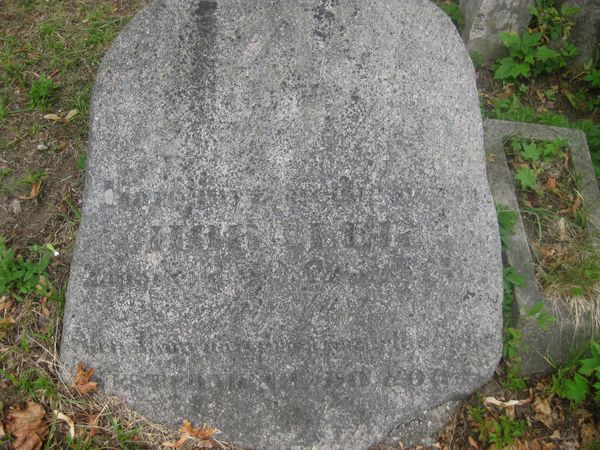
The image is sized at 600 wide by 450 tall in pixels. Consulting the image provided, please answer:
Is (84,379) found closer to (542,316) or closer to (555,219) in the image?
(542,316)

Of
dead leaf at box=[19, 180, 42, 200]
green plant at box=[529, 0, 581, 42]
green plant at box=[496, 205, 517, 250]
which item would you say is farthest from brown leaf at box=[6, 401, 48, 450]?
green plant at box=[529, 0, 581, 42]

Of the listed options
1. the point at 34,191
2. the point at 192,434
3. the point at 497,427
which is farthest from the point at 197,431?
the point at 34,191

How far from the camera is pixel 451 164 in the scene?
92.0 inches

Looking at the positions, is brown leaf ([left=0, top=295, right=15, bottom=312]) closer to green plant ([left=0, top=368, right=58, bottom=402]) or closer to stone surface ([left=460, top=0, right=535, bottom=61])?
green plant ([left=0, top=368, right=58, bottom=402])

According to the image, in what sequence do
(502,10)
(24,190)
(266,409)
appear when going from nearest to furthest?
(266,409) < (24,190) < (502,10)

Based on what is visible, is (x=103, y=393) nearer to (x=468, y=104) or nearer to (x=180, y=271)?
(x=180, y=271)

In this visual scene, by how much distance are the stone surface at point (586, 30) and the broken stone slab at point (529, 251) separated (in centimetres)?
79

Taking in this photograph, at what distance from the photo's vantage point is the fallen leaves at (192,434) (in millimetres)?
2188

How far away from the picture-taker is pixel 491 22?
11.1 feet

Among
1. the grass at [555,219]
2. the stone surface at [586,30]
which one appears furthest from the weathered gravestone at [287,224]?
the stone surface at [586,30]

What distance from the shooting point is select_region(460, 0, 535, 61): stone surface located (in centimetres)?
335

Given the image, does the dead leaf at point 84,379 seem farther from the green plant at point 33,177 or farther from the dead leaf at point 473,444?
the dead leaf at point 473,444

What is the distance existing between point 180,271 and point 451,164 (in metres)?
1.24

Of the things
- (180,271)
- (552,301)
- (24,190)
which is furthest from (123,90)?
(552,301)
